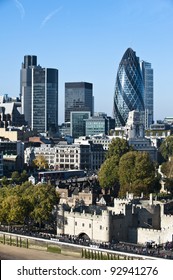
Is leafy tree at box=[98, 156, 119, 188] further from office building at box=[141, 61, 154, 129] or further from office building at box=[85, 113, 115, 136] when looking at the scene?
office building at box=[141, 61, 154, 129]

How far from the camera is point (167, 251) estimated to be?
24.0 meters

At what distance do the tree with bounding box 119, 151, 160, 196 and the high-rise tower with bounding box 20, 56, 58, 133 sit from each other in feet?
241

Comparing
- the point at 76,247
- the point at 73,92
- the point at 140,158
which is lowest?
the point at 76,247

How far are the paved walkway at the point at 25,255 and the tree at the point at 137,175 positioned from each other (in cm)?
1262

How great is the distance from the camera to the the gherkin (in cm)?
11444

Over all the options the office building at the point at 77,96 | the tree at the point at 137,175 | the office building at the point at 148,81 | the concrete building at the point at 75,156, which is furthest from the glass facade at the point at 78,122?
the tree at the point at 137,175

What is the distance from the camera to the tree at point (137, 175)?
127 feet

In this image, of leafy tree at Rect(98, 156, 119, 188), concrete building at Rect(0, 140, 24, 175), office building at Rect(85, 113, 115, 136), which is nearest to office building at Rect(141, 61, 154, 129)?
office building at Rect(85, 113, 115, 136)

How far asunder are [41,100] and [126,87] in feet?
55.7

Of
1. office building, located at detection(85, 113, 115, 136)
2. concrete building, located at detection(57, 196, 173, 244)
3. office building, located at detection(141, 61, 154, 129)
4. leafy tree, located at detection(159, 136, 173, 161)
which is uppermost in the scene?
office building, located at detection(141, 61, 154, 129)
